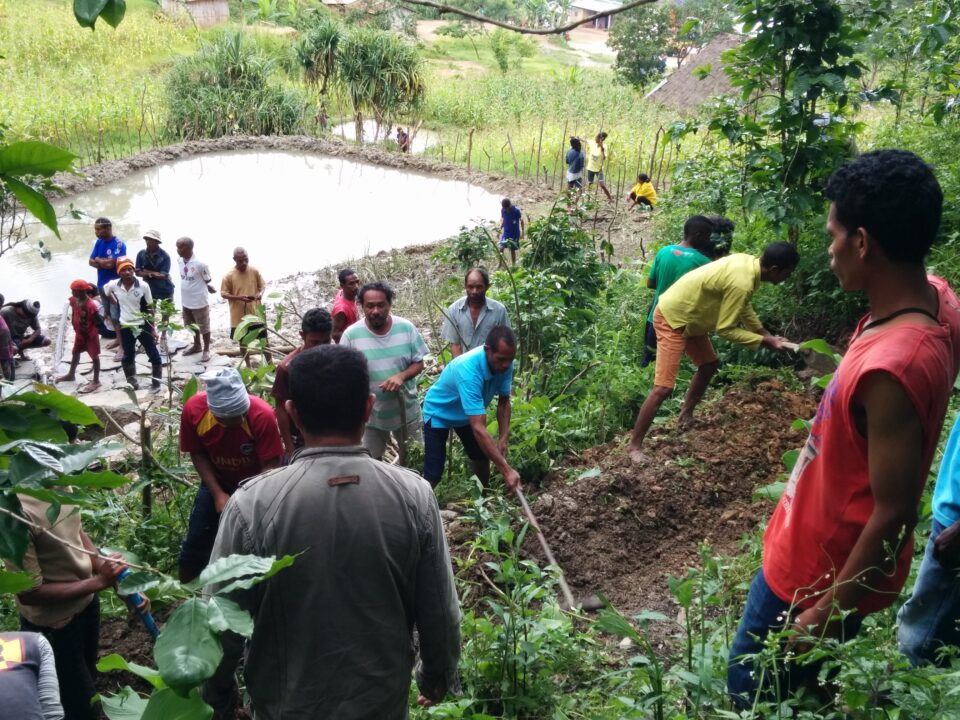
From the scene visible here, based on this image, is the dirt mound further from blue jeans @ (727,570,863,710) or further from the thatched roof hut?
the thatched roof hut

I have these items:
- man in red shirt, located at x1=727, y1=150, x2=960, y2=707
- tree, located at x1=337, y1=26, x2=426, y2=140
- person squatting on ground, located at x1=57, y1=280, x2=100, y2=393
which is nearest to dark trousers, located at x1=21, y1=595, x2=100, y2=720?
man in red shirt, located at x1=727, y1=150, x2=960, y2=707

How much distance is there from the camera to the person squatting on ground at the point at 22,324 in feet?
29.1

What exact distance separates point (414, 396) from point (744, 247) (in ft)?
11.2

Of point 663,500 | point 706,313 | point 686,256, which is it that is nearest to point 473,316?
point 706,313

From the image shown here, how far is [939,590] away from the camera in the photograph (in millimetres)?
2072

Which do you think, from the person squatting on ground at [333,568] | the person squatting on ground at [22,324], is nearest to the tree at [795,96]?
the person squatting on ground at [333,568]

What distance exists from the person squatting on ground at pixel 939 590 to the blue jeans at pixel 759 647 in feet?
0.63

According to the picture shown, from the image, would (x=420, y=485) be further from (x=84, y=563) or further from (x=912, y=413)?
(x=84, y=563)

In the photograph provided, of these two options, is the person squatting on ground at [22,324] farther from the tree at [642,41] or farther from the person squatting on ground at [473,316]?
the tree at [642,41]

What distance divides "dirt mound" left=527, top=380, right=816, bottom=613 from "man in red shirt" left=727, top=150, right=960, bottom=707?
1.77 metres

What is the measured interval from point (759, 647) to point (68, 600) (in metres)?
2.30

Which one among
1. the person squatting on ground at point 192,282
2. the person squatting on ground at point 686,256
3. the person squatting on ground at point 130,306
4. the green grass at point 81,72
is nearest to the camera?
the person squatting on ground at point 686,256

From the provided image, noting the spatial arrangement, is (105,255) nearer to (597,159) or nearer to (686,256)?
(686,256)

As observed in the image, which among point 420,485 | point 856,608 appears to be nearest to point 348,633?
point 420,485
